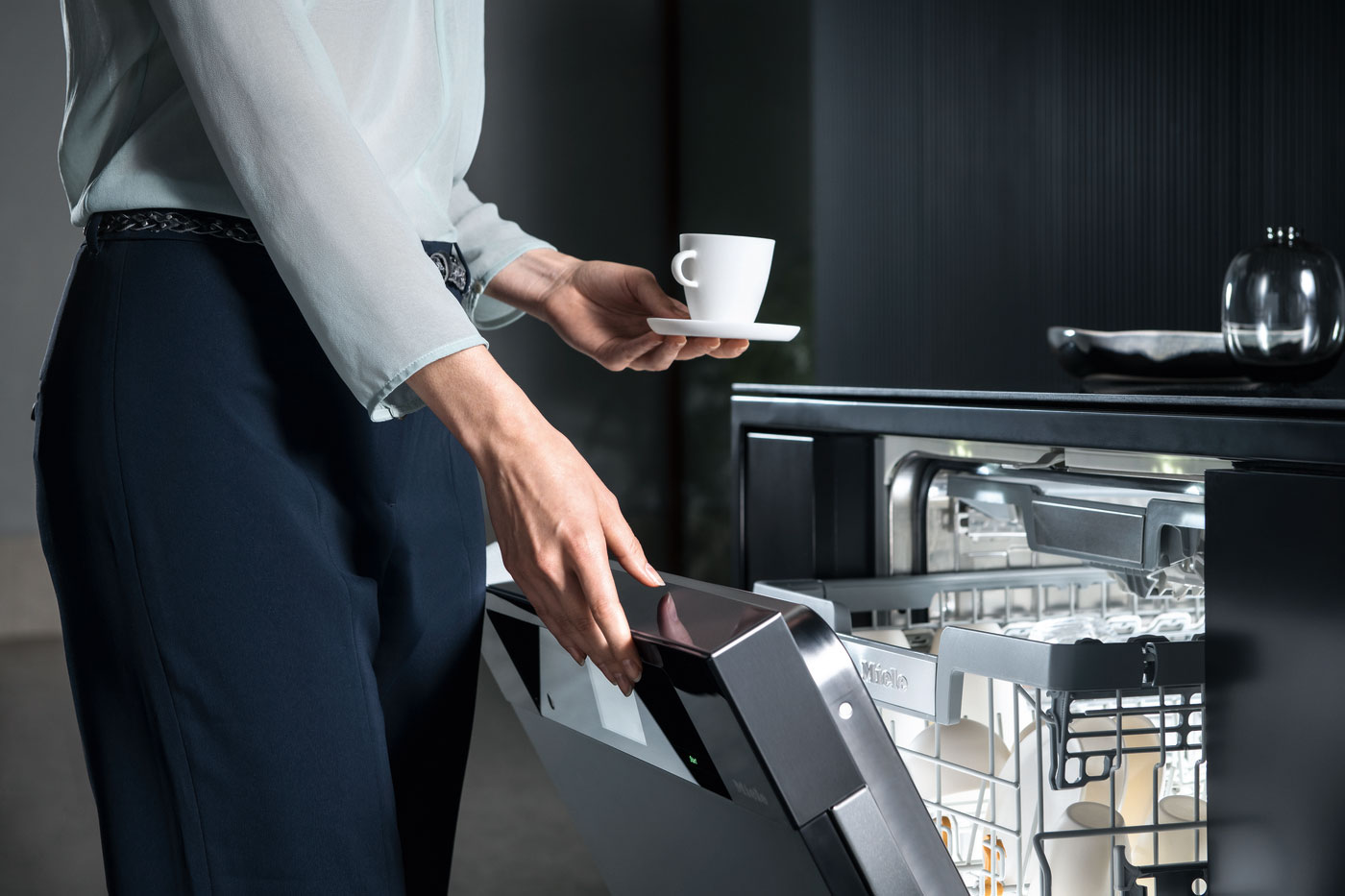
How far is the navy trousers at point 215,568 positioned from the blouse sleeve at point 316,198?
0.27 ft

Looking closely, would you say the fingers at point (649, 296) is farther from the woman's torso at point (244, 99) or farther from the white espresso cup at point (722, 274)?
the woman's torso at point (244, 99)

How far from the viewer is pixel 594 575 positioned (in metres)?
0.50

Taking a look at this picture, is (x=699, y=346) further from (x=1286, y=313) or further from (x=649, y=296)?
(x=1286, y=313)

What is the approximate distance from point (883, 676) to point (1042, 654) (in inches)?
5.9

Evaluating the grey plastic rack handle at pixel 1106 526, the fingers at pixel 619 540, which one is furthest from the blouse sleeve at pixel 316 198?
the grey plastic rack handle at pixel 1106 526

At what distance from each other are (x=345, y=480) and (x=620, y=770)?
0.25m

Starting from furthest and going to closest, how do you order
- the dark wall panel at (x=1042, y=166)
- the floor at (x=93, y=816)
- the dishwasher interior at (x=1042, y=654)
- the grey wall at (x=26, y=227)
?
the grey wall at (x=26, y=227) < the floor at (x=93, y=816) < the dark wall panel at (x=1042, y=166) < the dishwasher interior at (x=1042, y=654)

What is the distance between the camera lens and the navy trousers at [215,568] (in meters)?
0.60

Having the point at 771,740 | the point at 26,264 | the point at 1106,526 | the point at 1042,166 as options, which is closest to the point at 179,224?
the point at 771,740

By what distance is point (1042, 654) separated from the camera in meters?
0.67

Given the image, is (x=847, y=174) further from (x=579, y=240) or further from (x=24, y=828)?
(x=24, y=828)

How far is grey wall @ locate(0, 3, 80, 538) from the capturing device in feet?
11.1

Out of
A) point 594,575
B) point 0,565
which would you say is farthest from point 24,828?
point 594,575

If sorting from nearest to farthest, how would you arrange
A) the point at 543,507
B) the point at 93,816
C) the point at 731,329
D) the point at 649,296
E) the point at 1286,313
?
1. the point at 543,507
2. the point at 731,329
3. the point at 649,296
4. the point at 1286,313
5. the point at 93,816
